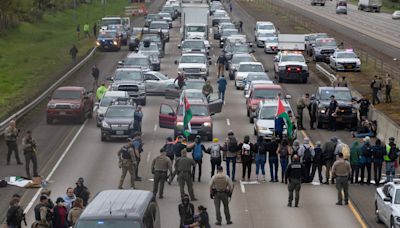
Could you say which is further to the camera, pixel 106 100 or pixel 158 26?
pixel 158 26

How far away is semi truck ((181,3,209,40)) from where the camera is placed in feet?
265

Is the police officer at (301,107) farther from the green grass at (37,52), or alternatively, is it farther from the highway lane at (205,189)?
the green grass at (37,52)

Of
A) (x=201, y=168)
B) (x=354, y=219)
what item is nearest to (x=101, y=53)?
(x=201, y=168)

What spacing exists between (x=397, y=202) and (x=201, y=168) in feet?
32.0

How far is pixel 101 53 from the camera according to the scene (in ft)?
A: 263

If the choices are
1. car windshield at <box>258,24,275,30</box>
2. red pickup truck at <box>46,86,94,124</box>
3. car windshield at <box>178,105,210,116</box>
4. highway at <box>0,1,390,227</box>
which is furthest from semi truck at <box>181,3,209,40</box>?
car windshield at <box>178,105,210,116</box>

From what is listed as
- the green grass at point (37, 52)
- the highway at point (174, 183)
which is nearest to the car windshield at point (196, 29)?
the green grass at point (37, 52)

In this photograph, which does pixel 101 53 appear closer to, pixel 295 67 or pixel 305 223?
pixel 295 67

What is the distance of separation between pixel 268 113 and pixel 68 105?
31.6 feet

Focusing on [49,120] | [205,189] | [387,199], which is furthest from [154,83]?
[387,199]

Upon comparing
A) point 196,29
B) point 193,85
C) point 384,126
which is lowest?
point 196,29

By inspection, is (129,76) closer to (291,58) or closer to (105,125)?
(105,125)

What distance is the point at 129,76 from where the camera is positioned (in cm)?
5325

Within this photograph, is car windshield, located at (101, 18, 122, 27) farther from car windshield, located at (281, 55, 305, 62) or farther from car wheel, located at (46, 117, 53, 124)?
car wheel, located at (46, 117, 53, 124)
